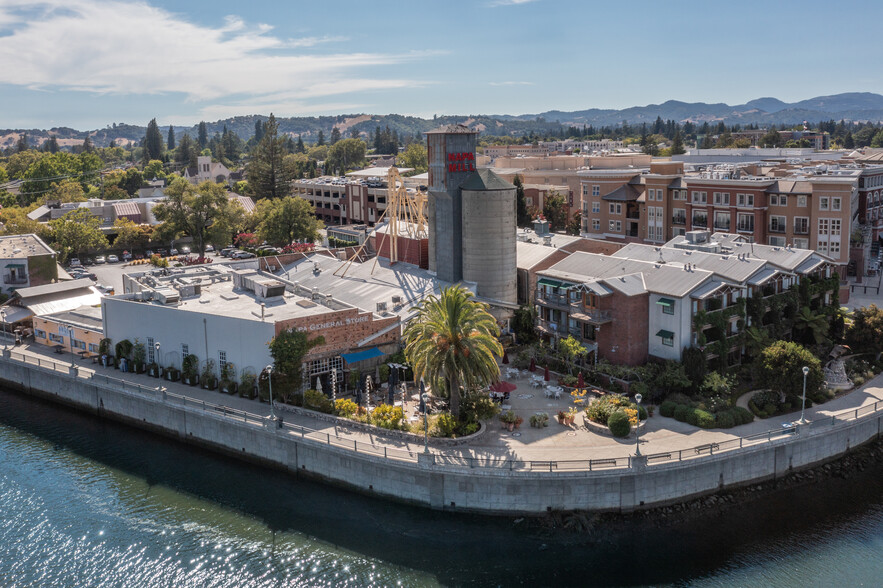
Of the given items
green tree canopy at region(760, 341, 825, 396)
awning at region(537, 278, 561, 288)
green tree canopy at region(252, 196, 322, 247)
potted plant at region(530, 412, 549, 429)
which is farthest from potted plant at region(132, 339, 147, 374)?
green tree canopy at region(252, 196, 322, 247)

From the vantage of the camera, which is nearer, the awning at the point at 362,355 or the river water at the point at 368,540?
the river water at the point at 368,540

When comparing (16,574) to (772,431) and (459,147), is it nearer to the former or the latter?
(772,431)

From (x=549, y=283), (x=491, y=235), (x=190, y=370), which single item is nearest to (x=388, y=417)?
(x=190, y=370)

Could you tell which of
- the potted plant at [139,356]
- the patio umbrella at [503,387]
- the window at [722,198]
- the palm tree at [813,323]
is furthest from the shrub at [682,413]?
the window at [722,198]

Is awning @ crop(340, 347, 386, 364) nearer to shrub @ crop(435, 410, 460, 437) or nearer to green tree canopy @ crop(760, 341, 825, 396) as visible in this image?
shrub @ crop(435, 410, 460, 437)

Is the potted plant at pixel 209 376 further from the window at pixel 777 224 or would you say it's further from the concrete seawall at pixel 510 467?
the window at pixel 777 224

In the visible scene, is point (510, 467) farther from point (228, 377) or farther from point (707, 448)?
point (228, 377)
